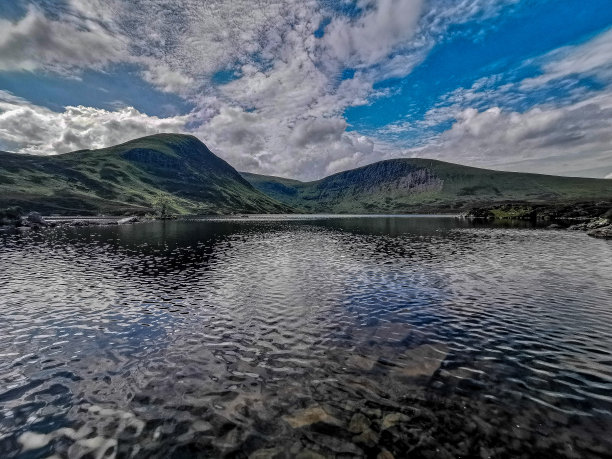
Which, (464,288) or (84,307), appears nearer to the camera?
(84,307)

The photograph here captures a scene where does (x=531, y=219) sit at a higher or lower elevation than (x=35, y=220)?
lower

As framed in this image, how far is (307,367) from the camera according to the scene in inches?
730

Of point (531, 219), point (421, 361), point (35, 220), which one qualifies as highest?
point (35, 220)

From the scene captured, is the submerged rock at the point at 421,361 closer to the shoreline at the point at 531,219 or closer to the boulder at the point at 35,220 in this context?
the shoreline at the point at 531,219

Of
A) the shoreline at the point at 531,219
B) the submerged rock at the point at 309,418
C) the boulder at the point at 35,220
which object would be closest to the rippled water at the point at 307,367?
the submerged rock at the point at 309,418

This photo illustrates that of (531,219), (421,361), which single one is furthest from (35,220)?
(531,219)

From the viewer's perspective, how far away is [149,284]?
38688mm

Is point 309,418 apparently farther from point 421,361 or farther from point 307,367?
point 421,361

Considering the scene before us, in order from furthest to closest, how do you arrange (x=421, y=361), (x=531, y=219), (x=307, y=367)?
(x=531, y=219) → (x=421, y=361) → (x=307, y=367)

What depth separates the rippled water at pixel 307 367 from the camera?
12.8 metres

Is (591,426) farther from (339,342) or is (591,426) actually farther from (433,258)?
(433,258)

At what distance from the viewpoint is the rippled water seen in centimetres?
1275

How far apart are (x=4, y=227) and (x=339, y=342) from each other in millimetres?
157655

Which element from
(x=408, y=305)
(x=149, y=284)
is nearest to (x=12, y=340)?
(x=149, y=284)
